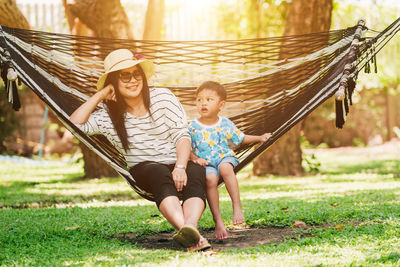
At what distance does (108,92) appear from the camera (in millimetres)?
2684

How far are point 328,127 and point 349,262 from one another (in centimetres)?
776

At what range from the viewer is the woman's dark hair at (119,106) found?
103 inches

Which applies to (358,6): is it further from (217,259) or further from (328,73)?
(217,259)

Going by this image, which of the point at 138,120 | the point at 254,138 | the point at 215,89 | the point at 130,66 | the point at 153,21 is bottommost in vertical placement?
the point at 254,138

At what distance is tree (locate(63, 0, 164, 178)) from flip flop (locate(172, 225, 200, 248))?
3.31 m

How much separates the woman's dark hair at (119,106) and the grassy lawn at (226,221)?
0.48m

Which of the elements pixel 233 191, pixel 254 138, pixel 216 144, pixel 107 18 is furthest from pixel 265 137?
pixel 107 18

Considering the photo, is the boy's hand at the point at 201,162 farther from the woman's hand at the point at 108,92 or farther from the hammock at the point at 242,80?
the woman's hand at the point at 108,92

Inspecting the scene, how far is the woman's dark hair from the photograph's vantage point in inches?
103

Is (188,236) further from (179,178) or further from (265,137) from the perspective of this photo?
(265,137)

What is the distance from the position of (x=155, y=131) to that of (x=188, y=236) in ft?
1.94

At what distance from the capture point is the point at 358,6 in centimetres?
848

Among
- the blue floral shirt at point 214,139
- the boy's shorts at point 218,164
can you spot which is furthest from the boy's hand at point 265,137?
the boy's shorts at point 218,164

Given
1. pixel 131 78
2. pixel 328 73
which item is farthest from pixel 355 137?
pixel 131 78
